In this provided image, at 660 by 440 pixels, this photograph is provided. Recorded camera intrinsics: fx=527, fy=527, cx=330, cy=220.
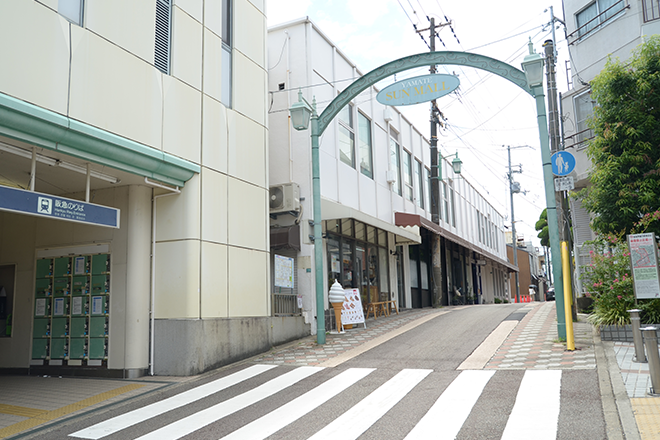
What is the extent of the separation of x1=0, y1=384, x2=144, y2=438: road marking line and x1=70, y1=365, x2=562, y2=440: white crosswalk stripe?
0.84 m

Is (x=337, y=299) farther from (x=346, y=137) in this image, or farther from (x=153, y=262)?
→ (x=346, y=137)

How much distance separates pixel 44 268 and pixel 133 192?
2842mm

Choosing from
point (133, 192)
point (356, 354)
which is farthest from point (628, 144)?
point (133, 192)

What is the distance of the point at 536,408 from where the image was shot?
6332 millimetres

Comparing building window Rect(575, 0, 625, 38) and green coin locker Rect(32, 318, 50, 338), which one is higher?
building window Rect(575, 0, 625, 38)

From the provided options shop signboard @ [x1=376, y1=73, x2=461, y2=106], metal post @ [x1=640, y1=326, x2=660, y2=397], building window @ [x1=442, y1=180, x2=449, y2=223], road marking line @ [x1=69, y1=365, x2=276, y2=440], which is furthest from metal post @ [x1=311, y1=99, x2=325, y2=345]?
building window @ [x1=442, y1=180, x2=449, y2=223]

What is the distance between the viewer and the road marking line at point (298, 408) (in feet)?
20.4

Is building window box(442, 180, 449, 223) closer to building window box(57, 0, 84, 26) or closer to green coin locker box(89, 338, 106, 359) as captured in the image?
green coin locker box(89, 338, 106, 359)

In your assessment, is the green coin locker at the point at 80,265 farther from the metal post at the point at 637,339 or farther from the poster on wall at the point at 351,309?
the metal post at the point at 637,339

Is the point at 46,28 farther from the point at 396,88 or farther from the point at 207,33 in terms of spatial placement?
the point at 396,88

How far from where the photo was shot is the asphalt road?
5.89 meters

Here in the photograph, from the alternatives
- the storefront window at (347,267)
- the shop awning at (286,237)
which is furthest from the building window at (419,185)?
the shop awning at (286,237)

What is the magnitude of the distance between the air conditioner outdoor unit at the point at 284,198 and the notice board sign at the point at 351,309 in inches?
113

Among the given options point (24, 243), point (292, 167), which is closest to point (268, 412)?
point (24, 243)
